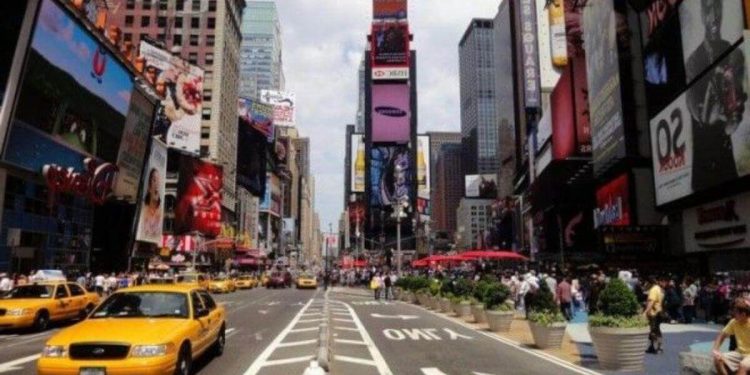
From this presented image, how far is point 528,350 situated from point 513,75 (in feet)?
399

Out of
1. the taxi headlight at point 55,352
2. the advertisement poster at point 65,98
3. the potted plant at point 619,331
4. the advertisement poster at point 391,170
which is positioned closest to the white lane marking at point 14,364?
the taxi headlight at point 55,352

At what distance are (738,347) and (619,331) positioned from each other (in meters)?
3.99

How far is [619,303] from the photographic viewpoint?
508 inches

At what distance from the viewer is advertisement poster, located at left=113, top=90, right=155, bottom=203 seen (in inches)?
2153

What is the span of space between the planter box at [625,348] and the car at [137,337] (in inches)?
306

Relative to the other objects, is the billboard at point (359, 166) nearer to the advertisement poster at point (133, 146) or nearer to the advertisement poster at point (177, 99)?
the advertisement poster at point (177, 99)

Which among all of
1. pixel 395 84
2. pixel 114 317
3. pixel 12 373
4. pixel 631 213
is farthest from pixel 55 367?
pixel 395 84

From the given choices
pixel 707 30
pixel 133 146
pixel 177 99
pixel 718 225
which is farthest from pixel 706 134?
pixel 177 99

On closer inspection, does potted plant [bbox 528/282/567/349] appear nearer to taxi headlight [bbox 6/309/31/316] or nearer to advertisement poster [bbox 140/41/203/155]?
taxi headlight [bbox 6/309/31/316]

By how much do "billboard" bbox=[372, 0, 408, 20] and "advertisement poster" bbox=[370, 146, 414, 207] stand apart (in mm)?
33342

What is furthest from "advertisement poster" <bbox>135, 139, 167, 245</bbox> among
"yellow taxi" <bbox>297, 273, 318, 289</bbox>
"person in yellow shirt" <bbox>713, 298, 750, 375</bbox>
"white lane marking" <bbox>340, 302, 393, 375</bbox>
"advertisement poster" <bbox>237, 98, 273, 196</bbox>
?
"person in yellow shirt" <bbox>713, 298, 750, 375</bbox>

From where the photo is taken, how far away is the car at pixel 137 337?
9008 millimetres

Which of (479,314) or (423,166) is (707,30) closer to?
(479,314)

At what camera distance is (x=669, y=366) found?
1302 centimetres
